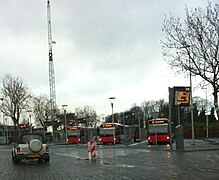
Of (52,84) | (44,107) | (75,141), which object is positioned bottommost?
(75,141)

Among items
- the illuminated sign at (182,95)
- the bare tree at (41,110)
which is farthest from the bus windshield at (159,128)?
the bare tree at (41,110)

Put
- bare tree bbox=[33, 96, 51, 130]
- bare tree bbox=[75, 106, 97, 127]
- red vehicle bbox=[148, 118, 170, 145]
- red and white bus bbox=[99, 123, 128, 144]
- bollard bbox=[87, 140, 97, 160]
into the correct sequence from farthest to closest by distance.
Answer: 1. bare tree bbox=[75, 106, 97, 127]
2. bare tree bbox=[33, 96, 51, 130]
3. red and white bus bbox=[99, 123, 128, 144]
4. red vehicle bbox=[148, 118, 170, 145]
5. bollard bbox=[87, 140, 97, 160]

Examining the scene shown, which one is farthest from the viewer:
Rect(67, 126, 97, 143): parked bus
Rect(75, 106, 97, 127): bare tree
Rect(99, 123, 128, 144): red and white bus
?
Result: Rect(75, 106, 97, 127): bare tree

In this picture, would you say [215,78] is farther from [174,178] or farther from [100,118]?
[100,118]

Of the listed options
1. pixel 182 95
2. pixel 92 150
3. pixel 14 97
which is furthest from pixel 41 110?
pixel 92 150

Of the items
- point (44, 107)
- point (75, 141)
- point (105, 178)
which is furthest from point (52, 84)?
point (105, 178)

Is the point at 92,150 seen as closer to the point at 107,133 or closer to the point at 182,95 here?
the point at 182,95

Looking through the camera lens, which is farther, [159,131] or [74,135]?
[74,135]

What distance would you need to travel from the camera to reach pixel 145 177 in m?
13.9

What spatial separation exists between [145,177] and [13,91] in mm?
59553

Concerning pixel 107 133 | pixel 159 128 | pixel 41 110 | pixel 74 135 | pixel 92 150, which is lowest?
pixel 74 135

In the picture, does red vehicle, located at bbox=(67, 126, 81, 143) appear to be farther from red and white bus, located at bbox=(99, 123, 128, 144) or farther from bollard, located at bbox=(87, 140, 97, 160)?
bollard, located at bbox=(87, 140, 97, 160)

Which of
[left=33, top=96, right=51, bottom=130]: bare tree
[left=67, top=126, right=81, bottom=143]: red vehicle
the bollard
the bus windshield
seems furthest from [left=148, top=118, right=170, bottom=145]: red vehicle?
[left=33, top=96, right=51, bottom=130]: bare tree

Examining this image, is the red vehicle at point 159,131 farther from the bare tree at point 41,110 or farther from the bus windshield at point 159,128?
the bare tree at point 41,110
